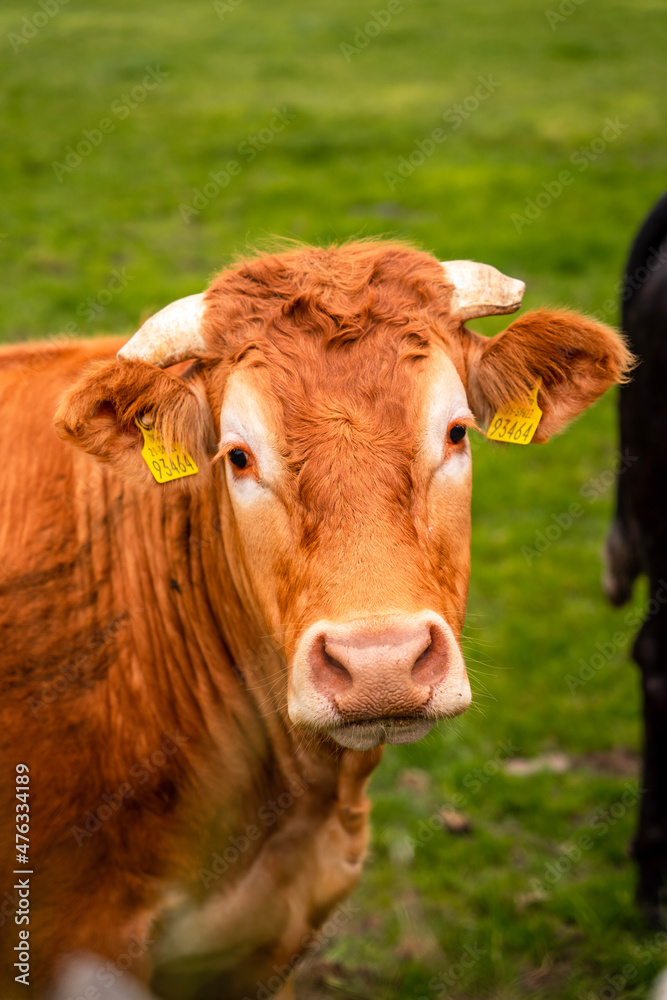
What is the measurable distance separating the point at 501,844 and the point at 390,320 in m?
3.22

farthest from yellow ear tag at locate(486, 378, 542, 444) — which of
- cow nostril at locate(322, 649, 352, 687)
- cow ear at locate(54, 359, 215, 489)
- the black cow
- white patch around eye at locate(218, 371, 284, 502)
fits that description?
the black cow

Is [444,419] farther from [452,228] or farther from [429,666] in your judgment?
[452,228]

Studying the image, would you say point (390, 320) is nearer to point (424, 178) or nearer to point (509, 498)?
point (509, 498)

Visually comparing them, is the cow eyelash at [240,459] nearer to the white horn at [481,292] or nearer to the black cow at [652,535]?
the white horn at [481,292]

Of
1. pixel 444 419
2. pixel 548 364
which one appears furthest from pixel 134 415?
pixel 548 364

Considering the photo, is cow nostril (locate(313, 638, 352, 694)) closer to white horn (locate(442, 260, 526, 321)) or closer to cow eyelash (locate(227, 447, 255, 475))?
cow eyelash (locate(227, 447, 255, 475))

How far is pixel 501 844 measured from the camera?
4715 millimetres

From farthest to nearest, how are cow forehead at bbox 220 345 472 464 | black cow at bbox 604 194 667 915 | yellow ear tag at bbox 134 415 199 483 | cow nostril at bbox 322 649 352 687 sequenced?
black cow at bbox 604 194 667 915 < yellow ear tag at bbox 134 415 199 483 < cow forehead at bbox 220 345 472 464 < cow nostril at bbox 322 649 352 687

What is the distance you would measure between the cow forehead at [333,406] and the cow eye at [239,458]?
0.03 m

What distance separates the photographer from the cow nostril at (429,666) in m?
2.24

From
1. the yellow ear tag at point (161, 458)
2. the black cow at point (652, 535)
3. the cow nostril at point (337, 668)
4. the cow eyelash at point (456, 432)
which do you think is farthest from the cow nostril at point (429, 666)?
the black cow at point (652, 535)

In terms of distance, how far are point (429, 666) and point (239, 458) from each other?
937 millimetres

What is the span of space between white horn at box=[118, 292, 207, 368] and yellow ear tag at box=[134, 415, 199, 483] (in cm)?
21

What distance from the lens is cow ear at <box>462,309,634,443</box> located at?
9.64 feet
